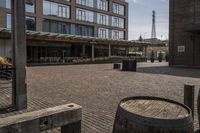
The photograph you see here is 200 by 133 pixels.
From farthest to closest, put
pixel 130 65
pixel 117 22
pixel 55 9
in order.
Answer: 1. pixel 117 22
2. pixel 55 9
3. pixel 130 65

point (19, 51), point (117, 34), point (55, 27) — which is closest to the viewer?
point (19, 51)

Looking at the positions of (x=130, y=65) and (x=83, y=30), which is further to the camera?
(x=83, y=30)

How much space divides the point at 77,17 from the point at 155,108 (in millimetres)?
42039

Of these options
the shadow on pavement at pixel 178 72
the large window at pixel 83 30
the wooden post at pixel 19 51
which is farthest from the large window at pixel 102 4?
the wooden post at pixel 19 51

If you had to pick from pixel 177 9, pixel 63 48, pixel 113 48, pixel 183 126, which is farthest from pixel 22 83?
pixel 113 48

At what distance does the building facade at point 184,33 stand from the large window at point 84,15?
19.6m

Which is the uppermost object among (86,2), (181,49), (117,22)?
(86,2)

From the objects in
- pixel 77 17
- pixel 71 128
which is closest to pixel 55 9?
pixel 77 17

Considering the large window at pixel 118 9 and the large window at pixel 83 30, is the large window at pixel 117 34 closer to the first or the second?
the large window at pixel 118 9

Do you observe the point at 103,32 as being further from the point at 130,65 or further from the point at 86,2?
the point at 130,65

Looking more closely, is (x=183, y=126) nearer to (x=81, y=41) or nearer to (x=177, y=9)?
(x=177, y=9)

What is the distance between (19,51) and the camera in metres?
6.18

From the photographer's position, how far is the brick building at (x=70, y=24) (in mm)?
33625

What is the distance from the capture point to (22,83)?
20.7 ft
